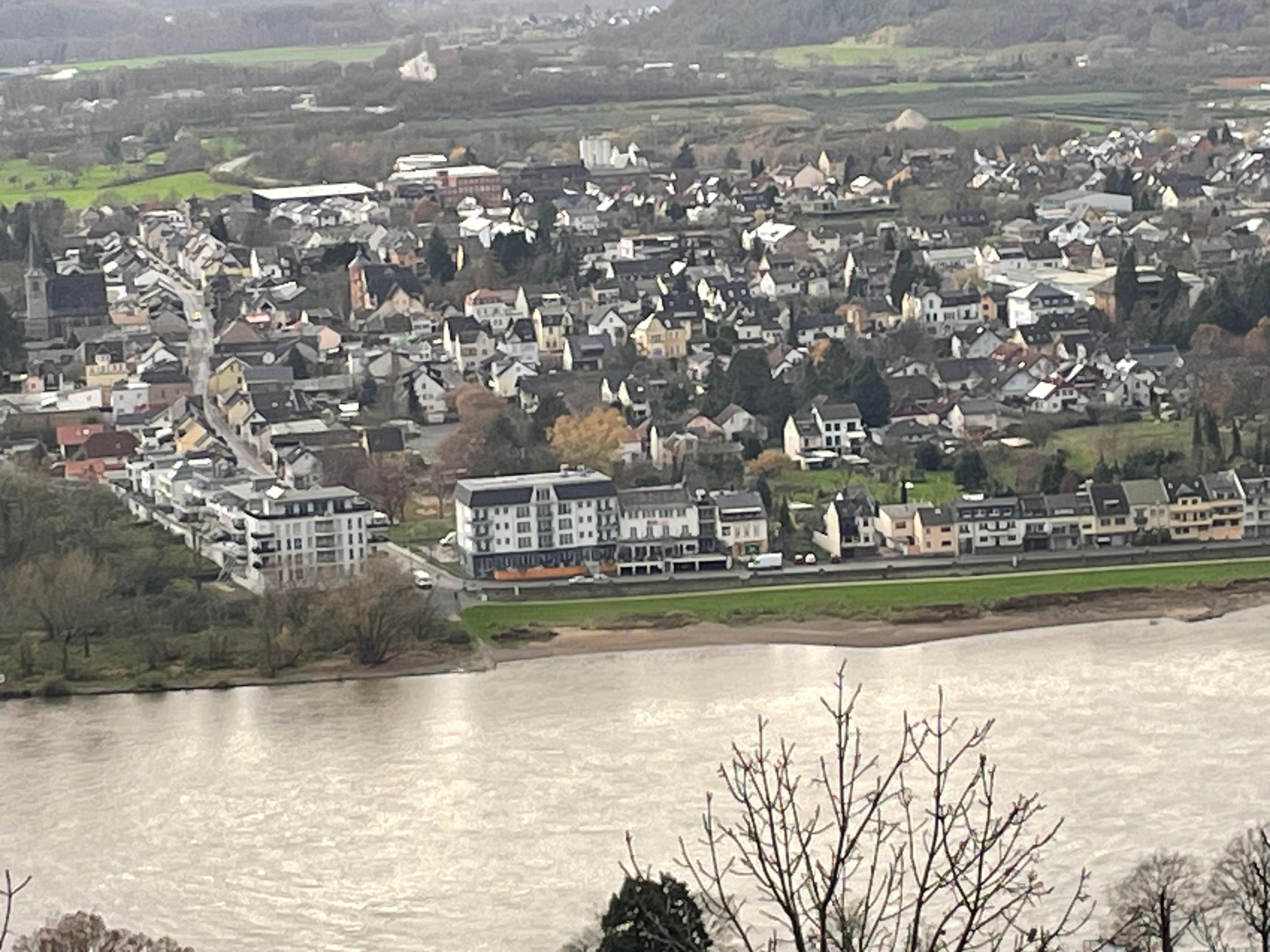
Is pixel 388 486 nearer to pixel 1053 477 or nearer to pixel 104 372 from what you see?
pixel 1053 477

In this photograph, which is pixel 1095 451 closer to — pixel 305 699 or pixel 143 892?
pixel 305 699

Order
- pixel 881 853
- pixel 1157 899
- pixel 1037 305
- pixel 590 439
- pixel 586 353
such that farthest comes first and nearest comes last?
pixel 1037 305, pixel 586 353, pixel 590 439, pixel 881 853, pixel 1157 899

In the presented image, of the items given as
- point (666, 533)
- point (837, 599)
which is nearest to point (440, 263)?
point (666, 533)

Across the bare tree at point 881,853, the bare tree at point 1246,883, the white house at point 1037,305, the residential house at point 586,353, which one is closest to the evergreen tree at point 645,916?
the bare tree at point 881,853

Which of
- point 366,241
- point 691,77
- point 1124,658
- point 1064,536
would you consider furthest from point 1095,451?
point 691,77

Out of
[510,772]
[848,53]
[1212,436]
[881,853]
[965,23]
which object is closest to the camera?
[881,853]

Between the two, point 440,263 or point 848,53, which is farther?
point 848,53

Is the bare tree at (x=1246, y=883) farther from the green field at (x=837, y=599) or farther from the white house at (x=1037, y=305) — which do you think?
the white house at (x=1037, y=305)
